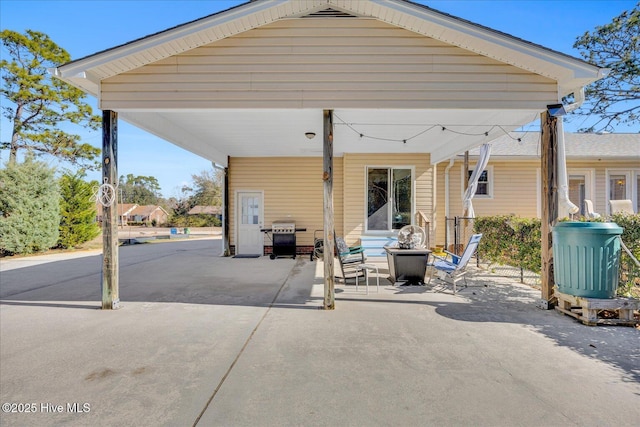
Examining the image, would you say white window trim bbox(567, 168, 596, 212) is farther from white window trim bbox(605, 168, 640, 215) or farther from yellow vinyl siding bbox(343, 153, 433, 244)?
yellow vinyl siding bbox(343, 153, 433, 244)

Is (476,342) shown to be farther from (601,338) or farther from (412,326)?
(601,338)

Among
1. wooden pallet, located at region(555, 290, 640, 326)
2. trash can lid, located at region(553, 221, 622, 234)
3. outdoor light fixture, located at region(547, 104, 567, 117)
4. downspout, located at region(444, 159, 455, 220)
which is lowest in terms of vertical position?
wooden pallet, located at region(555, 290, 640, 326)

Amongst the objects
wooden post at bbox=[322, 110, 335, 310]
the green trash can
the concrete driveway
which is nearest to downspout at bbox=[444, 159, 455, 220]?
the concrete driveway

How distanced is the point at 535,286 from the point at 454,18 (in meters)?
4.60

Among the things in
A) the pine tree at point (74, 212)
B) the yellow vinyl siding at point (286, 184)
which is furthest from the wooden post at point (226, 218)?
the pine tree at point (74, 212)

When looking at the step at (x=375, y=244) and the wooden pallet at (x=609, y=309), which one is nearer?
the wooden pallet at (x=609, y=309)

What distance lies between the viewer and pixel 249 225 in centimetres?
1012

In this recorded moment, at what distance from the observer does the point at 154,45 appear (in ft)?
13.5

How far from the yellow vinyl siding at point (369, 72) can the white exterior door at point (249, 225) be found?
19.7ft

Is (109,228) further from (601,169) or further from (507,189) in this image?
(601,169)

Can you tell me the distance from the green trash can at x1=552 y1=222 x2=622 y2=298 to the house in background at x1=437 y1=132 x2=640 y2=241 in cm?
607

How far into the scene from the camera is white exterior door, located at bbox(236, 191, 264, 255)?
10055mm

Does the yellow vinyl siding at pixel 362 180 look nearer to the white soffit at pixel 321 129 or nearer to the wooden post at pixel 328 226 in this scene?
the white soffit at pixel 321 129

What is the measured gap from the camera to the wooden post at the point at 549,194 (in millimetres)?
4270
